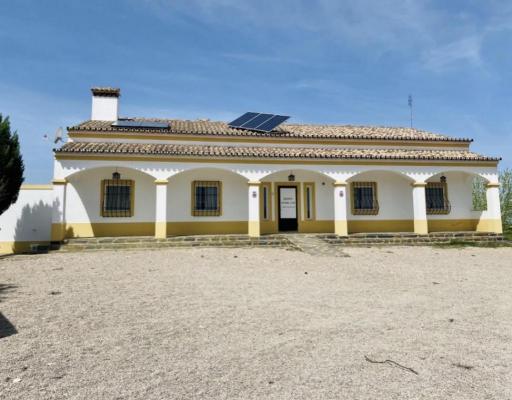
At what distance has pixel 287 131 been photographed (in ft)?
53.4

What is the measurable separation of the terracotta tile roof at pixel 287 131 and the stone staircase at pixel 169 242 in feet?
16.1

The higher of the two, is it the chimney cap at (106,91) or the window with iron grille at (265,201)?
the chimney cap at (106,91)

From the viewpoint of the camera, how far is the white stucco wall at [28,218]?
1253cm

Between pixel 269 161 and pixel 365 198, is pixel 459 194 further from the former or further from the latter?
pixel 269 161

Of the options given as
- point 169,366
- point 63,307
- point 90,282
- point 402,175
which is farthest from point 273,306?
point 402,175

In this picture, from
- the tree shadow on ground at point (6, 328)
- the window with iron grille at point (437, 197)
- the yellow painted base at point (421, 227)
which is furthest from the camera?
the window with iron grille at point (437, 197)

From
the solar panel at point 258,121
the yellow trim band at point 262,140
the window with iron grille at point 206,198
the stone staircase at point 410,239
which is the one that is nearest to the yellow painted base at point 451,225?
the stone staircase at point 410,239

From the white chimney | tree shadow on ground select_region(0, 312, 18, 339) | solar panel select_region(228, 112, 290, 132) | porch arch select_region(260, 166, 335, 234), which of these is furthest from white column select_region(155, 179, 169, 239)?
tree shadow on ground select_region(0, 312, 18, 339)

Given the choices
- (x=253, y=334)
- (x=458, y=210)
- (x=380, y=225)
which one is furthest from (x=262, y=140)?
(x=253, y=334)

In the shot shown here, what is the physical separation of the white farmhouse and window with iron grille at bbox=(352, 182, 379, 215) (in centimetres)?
5

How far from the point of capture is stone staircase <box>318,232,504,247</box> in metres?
12.9

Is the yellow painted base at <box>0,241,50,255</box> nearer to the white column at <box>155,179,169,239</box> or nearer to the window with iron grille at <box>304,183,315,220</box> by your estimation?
the white column at <box>155,179,169,239</box>

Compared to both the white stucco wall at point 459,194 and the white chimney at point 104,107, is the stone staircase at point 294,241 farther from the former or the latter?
the white chimney at point 104,107

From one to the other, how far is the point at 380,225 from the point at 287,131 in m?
6.15
